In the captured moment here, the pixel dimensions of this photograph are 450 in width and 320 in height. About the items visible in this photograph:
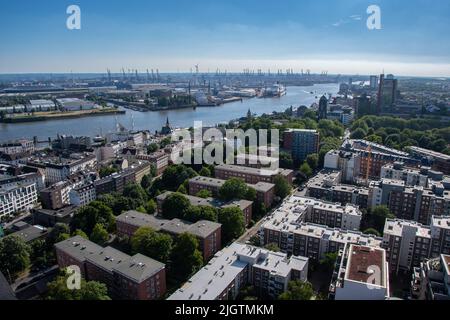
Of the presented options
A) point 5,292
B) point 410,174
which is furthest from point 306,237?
point 5,292

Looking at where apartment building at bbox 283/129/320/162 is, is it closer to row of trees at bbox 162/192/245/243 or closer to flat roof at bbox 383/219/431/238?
row of trees at bbox 162/192/245/243

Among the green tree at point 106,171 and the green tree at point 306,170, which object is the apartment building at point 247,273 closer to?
the green tree at point 306,170

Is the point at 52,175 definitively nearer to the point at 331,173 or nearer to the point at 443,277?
the point at 331,173

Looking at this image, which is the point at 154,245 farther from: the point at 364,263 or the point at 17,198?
the point at 17,198

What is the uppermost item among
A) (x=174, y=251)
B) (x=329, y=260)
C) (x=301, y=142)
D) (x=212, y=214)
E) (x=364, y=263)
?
(x=301, y=142)

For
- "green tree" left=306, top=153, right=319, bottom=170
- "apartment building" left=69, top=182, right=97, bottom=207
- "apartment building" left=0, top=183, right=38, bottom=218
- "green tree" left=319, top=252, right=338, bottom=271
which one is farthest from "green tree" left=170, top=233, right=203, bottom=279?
"green tree" left=306, top=153, right=319, bottom=170

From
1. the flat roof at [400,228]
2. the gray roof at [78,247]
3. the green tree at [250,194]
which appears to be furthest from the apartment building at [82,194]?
the flat roof at [400,228]

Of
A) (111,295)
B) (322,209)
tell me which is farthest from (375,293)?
(111,295)
